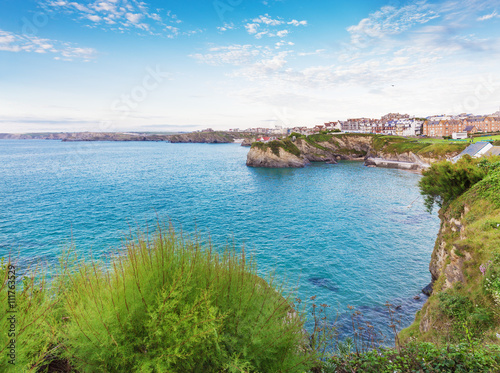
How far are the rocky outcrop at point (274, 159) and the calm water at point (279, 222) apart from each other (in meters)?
24.7

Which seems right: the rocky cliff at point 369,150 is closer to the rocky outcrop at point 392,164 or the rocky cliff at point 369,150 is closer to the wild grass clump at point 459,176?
the rocky outcrop at point 392,164

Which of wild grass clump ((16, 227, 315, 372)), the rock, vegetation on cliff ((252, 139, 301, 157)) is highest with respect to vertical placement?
vegetation on cliff ((252, 139, 301, 157))

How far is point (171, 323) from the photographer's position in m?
3.54

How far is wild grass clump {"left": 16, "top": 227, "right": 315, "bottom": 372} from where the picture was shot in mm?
3525

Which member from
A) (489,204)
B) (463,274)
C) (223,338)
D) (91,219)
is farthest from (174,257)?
(91,219)

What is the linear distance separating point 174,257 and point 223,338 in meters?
1.55

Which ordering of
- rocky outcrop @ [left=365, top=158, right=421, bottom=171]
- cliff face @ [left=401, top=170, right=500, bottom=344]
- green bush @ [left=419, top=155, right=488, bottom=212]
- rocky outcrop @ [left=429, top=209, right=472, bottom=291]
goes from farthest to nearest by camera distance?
1. rocky outcrop @ [left=365, top=158, right=421, bottom=171]
2. green bush @ [left=419, top=155, right=488, bottom=212]
3. rocky outcrop @ [left=429, top=209, right=472, bottom=291]
4. cliff face @ [left=401, top=170, right=500, bottom=344]

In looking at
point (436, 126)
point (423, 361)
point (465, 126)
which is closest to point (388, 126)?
point (436, 126)

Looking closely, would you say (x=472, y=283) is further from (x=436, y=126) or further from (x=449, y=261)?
(x=436, y=126)

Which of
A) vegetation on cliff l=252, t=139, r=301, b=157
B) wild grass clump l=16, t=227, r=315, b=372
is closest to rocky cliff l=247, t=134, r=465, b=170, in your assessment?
vegetation on cliff l=252, t=139, r=301, b=157

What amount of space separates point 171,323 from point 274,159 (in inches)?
3475

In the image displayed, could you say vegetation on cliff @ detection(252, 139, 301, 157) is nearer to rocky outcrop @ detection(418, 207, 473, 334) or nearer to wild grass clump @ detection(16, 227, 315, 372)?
rocky outcrop @ detection(418, 207, 473, 334)

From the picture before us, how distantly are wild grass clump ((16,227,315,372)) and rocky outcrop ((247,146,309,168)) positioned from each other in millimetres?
86796

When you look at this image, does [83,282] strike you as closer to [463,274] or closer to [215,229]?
[463,274]
